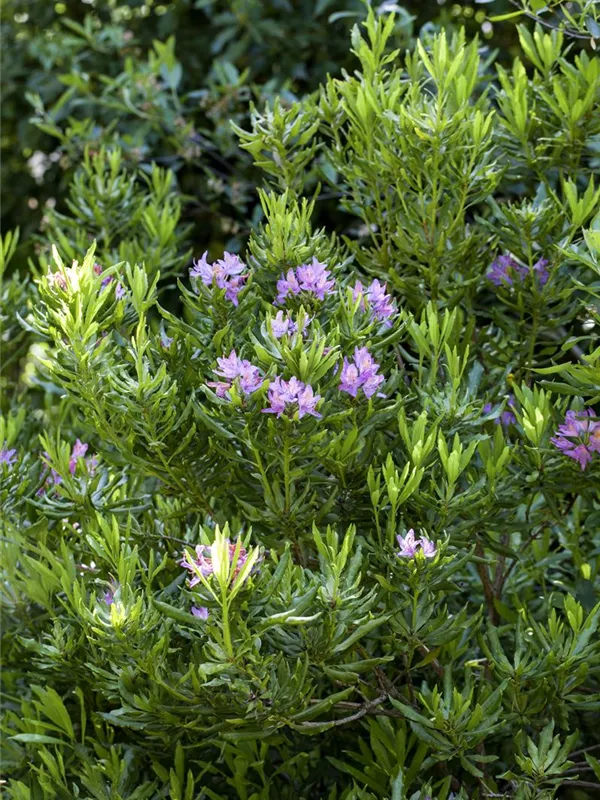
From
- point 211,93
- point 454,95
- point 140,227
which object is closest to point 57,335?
Answer: point 454,95

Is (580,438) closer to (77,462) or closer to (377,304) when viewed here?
(377,304)

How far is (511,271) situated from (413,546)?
0.76 m

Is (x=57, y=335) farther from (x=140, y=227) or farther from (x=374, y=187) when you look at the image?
(x=140, y=227)

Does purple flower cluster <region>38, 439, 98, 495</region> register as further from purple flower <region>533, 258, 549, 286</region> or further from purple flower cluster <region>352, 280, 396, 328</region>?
purple flower <region>533, 258, 549, 286</region>

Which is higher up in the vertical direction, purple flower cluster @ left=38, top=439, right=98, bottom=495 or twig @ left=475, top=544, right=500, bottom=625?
purple flower cluster @ left=38, top=439, right=98, bottom=495

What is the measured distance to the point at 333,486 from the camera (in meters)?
2.08

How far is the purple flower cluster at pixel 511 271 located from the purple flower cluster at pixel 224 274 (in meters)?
0.64

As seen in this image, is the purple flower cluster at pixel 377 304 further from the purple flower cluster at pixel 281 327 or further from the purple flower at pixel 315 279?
the purple flower cluster at pixel 281 327

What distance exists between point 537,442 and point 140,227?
5.42 ft

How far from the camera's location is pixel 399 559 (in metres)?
1.87

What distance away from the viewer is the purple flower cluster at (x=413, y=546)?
6.11 feet

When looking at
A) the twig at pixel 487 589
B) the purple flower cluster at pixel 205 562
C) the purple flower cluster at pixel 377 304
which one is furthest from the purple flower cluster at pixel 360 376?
the twig at pixel 487 589

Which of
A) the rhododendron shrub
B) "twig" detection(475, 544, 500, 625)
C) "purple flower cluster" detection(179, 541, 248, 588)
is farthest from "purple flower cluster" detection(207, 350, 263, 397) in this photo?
"twig" detection(475, 544, 500, 625)

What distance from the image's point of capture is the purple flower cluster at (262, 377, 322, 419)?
1769 mm
